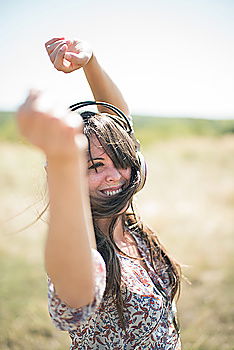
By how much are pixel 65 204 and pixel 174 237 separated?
20.1 feet

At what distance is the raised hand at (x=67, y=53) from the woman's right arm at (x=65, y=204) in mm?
687

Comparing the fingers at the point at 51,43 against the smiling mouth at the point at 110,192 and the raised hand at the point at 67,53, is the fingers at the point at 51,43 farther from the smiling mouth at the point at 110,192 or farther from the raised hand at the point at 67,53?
the smiling mouth at the point at 110,192

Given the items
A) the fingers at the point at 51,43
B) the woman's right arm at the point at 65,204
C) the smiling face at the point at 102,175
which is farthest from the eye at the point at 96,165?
the woman's right arm at the point at 65,204

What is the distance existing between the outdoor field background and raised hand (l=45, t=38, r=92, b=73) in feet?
1.20

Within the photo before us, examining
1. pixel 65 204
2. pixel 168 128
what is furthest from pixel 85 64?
pixel 168 128

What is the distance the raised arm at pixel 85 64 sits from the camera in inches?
55.0

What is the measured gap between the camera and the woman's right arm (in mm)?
679

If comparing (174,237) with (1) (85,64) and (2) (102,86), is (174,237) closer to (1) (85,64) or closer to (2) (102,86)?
(2) (102,86)

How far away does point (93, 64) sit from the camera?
5.55 feet

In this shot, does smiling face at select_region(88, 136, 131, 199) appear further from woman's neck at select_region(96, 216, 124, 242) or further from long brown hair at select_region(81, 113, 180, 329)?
woman's neck at select_region(96, 216, 124, 242)

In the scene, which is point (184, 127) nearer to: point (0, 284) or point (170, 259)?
point (0, 284)

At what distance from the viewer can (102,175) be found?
4.41 feet

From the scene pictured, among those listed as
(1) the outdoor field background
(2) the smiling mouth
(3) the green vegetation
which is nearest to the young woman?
(2) the smiling mouth

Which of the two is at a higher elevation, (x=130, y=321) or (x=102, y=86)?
(x=102, y=86)
